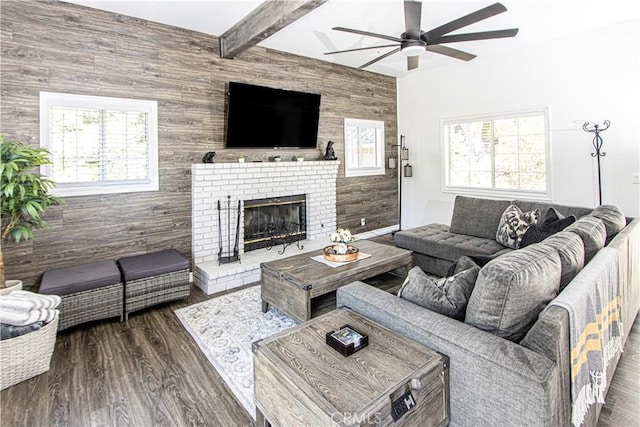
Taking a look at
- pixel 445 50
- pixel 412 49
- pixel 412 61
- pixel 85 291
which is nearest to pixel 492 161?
pixel 412 61

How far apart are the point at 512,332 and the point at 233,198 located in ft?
12.2

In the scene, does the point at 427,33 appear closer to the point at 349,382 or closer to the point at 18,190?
the point at 349,382

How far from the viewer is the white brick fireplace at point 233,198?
4219 mm

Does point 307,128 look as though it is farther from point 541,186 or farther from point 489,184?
point 541,186

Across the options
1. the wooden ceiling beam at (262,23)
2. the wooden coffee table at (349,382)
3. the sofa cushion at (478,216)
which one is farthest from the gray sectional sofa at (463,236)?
the wooden ceiling beam at (262,23)

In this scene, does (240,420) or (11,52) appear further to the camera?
(11,52)

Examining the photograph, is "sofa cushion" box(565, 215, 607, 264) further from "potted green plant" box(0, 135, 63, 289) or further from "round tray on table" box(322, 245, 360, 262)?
"potted green plant" box(0, 135, 63, 289)

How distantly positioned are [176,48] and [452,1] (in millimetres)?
3131

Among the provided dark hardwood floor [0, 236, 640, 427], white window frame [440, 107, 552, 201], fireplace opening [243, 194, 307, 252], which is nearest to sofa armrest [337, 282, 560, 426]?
dark hardwood floor [0, 236, 640, 427]

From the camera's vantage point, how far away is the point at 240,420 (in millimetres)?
2023

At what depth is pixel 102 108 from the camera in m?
3.71

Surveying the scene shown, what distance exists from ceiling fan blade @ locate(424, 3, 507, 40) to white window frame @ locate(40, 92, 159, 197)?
3093 mm

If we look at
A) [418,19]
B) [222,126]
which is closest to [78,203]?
[222,126]

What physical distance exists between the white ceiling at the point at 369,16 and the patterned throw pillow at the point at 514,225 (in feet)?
7.41
